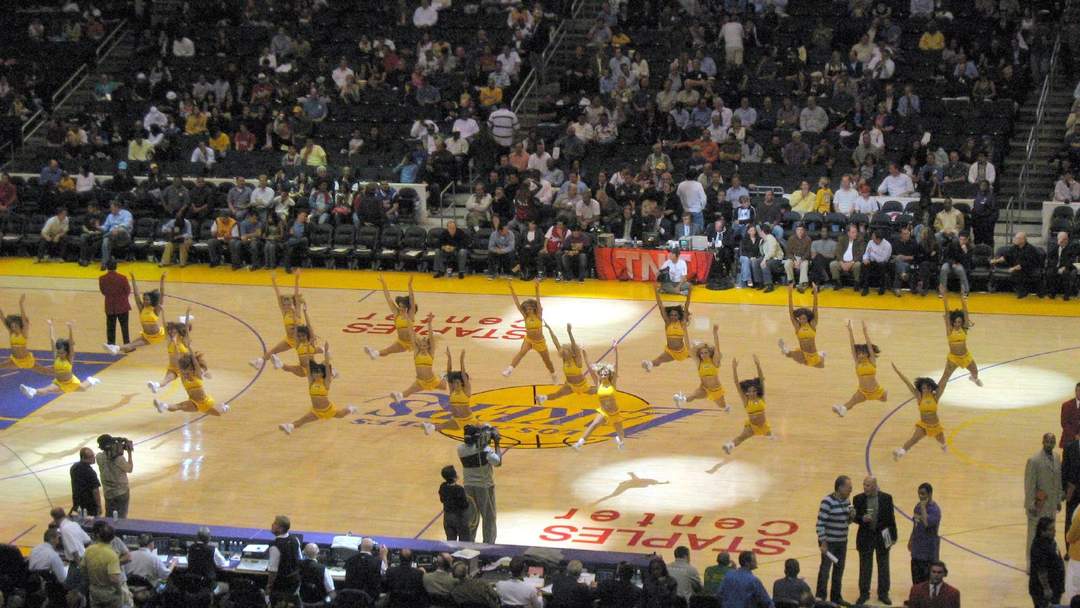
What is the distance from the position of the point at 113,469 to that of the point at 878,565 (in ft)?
27.8

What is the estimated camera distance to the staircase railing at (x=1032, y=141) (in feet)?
99.5

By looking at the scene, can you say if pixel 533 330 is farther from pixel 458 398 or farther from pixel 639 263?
pixel 639 263

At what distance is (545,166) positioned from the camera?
3269 cm

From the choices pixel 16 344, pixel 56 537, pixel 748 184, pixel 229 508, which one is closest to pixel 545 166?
pixel 748 184

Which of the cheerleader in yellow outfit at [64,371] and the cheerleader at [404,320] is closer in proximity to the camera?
the cheerleader in yellow outfit at [64,371]

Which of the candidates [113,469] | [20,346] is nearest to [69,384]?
[20,346]

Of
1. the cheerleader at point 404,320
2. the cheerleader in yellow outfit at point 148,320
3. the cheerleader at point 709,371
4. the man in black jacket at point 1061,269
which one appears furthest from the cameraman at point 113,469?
the man in black jacket at point 1061,269

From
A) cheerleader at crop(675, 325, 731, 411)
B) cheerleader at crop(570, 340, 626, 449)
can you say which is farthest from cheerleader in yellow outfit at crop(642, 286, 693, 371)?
cheerleader at crop(570, 340, 626, 449)

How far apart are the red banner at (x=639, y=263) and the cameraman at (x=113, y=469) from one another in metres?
14.0

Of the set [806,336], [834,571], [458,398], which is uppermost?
[806,336]

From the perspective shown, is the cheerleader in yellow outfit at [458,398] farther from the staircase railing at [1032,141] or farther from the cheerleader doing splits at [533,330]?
the staircase railing at [1032,141]

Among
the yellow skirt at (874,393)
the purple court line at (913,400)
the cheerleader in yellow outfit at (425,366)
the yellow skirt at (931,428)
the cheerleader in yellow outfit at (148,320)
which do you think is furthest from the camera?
the cheerleader in yellow outfit at (148,320)

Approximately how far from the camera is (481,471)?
17625 millimetres

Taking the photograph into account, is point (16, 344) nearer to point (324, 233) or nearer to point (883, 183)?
point (324, 233)
